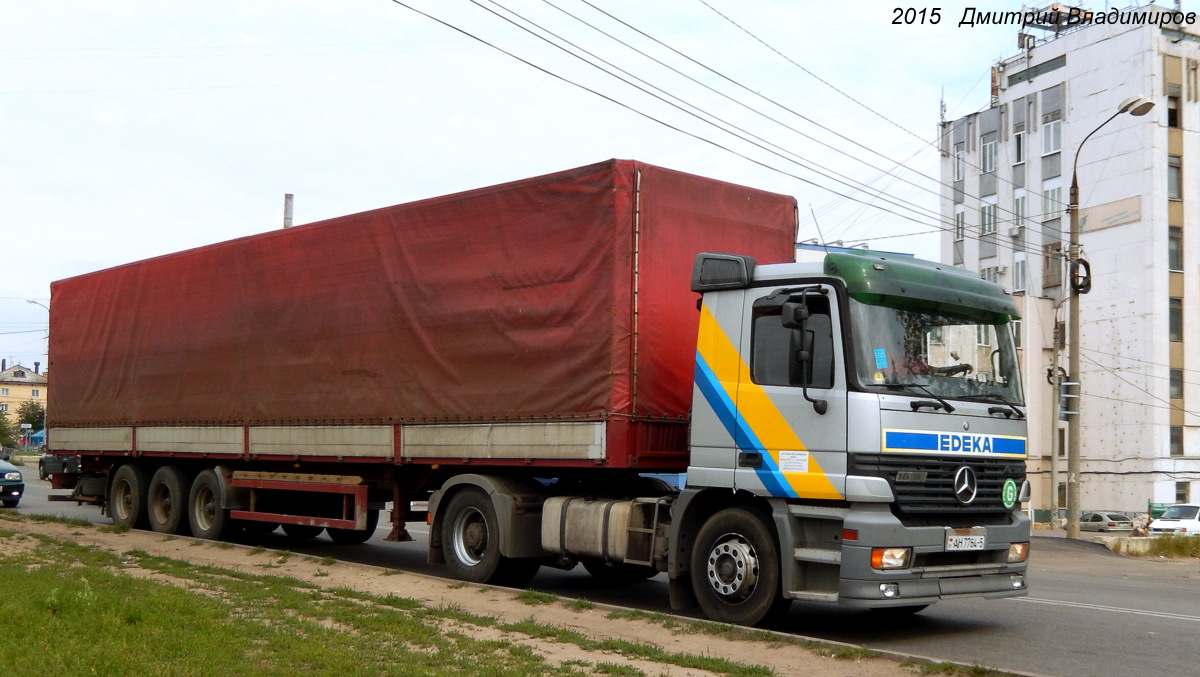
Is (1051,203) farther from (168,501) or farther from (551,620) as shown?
(551,620)

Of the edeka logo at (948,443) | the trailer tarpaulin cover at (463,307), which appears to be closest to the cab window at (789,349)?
the edeka logo at (948,443)

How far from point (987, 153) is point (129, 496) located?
45576 mm

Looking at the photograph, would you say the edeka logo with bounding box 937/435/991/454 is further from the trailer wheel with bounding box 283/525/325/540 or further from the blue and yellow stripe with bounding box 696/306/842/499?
the trailer wheel with bounding box 283/525/325/540

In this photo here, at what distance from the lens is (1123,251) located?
45.4 m

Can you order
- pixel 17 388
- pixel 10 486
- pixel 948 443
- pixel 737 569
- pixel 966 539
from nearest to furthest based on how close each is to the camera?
pixel 948 443 < pixel 966 539 < pixel 737 569 < pixel 10 486 < pixel 17 388

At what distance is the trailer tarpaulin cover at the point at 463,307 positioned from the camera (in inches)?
418

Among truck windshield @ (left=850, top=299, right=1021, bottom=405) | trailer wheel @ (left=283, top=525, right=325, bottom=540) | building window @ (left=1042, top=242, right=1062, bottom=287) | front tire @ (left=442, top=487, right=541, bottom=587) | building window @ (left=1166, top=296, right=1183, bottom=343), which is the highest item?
building window @ (left=1042, top=242, right=1062, bottom=287)

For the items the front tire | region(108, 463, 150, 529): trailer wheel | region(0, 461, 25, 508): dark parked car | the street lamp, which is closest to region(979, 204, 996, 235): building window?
the street lamp

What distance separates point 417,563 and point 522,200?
551 centimetres

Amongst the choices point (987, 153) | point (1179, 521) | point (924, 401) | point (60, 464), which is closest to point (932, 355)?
point (924, 401)

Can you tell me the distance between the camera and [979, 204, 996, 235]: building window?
53.5 metres

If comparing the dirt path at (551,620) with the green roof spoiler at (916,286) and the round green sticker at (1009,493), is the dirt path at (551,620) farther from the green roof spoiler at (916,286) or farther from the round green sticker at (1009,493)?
the green roof spoiler at (916,286)

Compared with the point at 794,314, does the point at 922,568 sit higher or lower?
lower

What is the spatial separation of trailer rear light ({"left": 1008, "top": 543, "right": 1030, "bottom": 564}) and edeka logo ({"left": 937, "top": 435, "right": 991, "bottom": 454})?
90 cm
